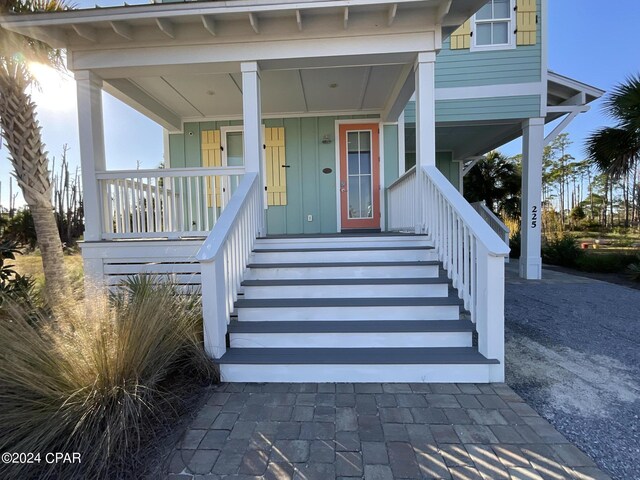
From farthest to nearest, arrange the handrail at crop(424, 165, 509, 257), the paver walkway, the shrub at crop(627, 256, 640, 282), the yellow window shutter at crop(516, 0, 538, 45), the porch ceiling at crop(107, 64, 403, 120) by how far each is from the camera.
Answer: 1. the shrub at crop(627, 256, 640, 282)
2. the yellow window shutter at crop(516, 0, 538, 45)
3. the porch ceiling at crop(107, 64, 403, 120)
4. the handrail at crop(424, 165, 509, 257)
5. the paver walkway

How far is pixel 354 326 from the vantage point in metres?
2.62

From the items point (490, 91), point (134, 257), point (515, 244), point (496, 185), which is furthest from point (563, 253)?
point (134, 257)

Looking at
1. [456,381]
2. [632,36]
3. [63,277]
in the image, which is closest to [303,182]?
[63,277]

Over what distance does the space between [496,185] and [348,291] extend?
11.0 metres

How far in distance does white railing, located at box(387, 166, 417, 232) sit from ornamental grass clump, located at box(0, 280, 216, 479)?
3.04 metres

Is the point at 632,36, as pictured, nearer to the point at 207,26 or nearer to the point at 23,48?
the point at 207,26

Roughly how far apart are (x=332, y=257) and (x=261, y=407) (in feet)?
5.76

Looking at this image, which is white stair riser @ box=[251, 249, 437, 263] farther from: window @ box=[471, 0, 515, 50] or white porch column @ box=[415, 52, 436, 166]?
window @ box=[471, 0, 515, 50]

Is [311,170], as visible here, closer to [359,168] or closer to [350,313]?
[359,168]

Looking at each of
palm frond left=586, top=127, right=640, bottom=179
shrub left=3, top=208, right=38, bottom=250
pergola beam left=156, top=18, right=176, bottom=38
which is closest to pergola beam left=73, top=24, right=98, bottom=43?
pergola beam left=156, top=18, right=176, bottom=38

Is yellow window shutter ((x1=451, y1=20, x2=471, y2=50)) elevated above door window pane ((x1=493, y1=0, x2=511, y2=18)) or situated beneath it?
situated beneath

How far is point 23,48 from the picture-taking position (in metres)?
3.80

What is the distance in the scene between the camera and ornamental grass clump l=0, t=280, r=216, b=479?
155cm

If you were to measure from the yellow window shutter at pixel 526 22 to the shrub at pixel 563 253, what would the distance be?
5435 millimetres
